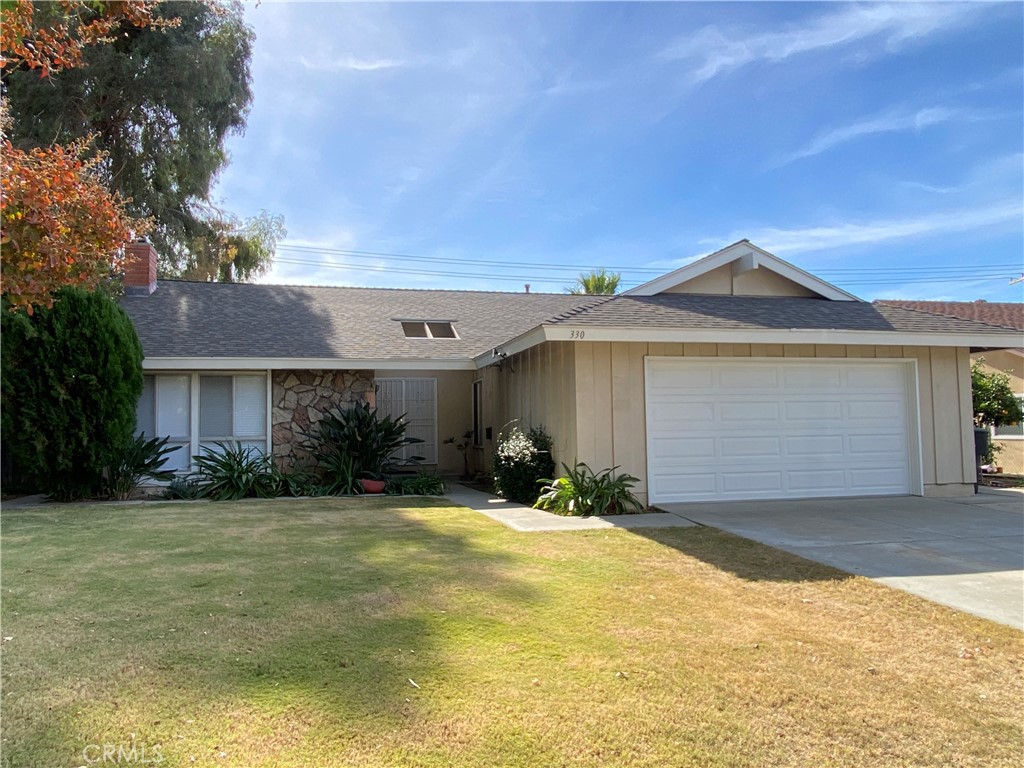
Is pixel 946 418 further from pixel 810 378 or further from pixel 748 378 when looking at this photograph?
pixel 748 378

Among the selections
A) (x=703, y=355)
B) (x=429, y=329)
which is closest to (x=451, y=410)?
(x=429, y=329)

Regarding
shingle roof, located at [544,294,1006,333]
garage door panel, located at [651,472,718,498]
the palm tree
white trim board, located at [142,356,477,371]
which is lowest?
garage door panel, located at [651,472,718,498]

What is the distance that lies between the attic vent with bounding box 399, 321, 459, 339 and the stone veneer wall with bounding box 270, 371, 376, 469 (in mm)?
2050

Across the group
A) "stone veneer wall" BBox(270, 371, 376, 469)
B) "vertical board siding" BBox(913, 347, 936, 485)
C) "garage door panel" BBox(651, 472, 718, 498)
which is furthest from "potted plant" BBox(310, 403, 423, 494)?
"vertical board siding" BBox(913, 347, 936, 485)

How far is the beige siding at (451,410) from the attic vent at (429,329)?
1.30 meters

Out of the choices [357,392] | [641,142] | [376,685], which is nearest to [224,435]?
[357,392]

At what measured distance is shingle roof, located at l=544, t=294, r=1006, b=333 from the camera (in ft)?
31.4

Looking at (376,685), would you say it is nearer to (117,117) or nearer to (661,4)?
(661,4)

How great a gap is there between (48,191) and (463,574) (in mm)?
3942

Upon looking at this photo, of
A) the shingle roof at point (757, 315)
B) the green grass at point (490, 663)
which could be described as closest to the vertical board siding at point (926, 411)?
the shingle roof at point (757, 315)

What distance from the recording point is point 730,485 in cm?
1017

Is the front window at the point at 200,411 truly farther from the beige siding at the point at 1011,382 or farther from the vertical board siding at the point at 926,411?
the beige siding at the point at 1011,382

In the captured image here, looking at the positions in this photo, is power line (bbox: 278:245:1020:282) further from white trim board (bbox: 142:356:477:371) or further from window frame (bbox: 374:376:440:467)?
white trim board (bbox: 142:356:477:371)

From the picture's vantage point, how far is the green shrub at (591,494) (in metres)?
9.17
